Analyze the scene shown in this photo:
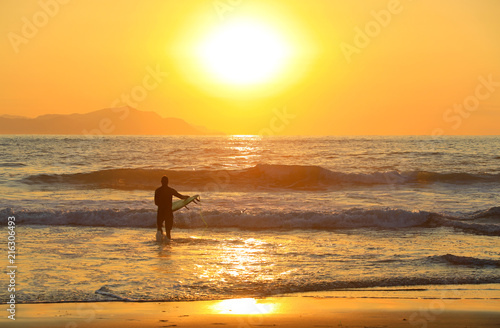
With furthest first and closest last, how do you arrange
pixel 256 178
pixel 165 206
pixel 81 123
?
pixel 81 123, pixel 256 178, pixel 165 206

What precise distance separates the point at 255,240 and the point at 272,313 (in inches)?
236

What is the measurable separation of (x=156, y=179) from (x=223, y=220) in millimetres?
15271

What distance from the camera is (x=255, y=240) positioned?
12.5 metres

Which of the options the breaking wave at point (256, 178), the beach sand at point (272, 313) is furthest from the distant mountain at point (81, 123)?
the beach sand at point (272, 313)

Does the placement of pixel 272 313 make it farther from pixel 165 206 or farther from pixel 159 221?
pixel 165 206

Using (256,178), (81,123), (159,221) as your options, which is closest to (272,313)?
(159,221)

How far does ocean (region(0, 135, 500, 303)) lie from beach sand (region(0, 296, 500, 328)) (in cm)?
40

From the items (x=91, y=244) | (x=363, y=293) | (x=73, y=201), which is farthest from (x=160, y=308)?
(x=73, y=201)

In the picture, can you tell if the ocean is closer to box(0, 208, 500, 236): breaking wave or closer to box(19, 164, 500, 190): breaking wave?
box(0, 208, 500, 236): breaking wave

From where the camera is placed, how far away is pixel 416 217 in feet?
51.5

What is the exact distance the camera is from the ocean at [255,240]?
8.00 m

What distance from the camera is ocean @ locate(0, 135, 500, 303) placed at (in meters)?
8.00

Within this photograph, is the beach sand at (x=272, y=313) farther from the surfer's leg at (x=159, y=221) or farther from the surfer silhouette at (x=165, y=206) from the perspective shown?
the surfer silhouette at (x=165, y=206)

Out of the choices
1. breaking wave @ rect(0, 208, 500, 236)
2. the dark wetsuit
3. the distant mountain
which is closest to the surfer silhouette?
the dark wetsuit
